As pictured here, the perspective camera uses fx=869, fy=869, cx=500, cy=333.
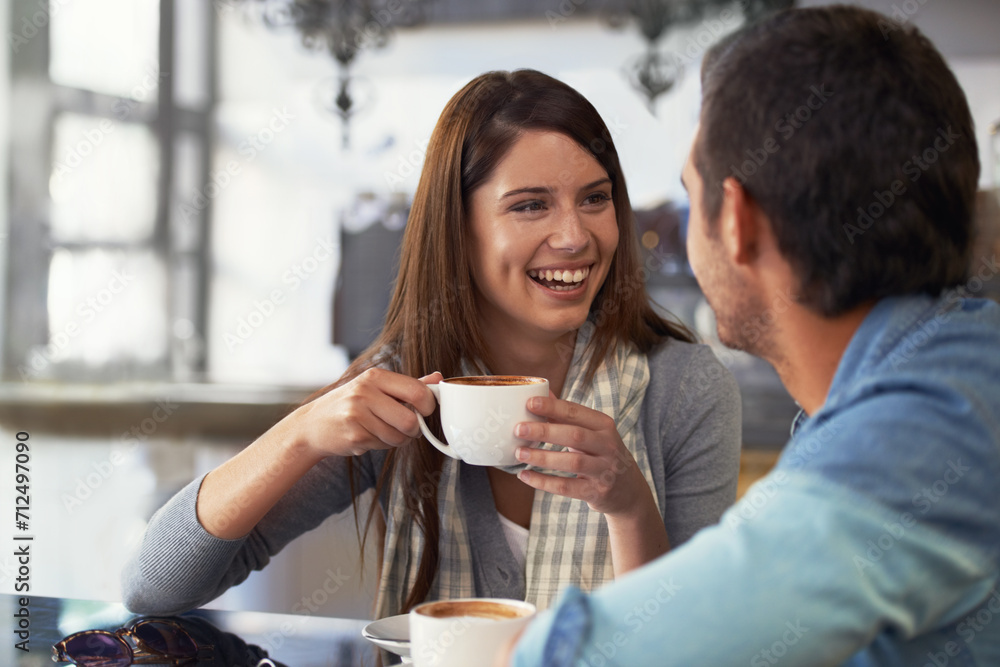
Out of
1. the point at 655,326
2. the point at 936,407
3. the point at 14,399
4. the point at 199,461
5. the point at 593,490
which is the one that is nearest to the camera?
the point at 936,407

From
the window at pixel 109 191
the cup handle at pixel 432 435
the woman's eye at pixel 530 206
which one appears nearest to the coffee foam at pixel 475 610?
the cup handle at pixel 432 435

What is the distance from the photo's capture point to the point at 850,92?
685mm

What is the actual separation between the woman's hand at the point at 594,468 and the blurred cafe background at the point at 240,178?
2843mm

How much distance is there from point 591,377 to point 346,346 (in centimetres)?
339

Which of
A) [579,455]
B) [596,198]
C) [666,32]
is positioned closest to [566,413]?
[579,455]

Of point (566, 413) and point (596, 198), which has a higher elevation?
point (596, 198)

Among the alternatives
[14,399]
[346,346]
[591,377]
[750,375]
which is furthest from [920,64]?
[14,399]

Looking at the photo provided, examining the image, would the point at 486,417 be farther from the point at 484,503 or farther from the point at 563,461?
the point at 484,503

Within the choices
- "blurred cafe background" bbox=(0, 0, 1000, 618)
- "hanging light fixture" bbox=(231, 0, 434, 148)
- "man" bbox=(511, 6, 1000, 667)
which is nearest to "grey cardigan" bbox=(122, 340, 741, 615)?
"man" bbox=(511, 6, 1000, 667)

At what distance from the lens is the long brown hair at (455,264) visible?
145 cm

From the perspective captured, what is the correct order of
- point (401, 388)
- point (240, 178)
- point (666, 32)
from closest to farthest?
point (401, 388), point (666, 32), point (240, 178)

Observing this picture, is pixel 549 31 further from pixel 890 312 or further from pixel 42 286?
pixel 890 312

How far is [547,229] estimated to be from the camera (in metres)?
1.42

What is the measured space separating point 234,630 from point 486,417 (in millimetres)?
488
